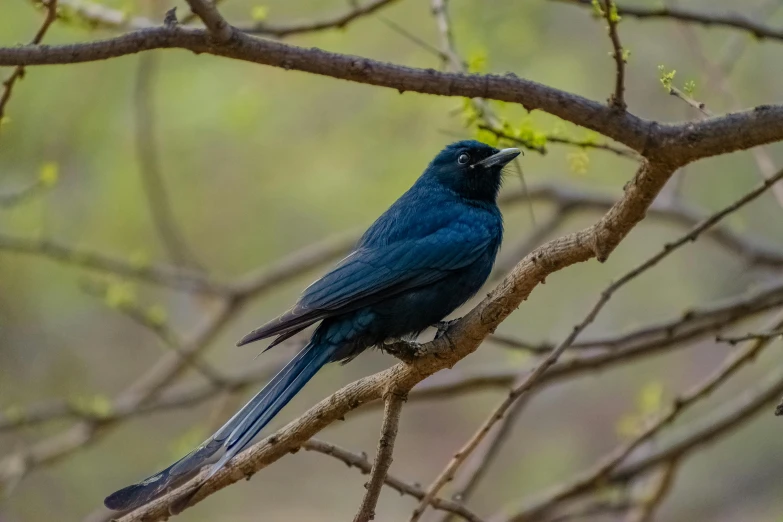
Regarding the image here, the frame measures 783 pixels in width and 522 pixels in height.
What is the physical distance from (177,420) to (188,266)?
2.29 meters

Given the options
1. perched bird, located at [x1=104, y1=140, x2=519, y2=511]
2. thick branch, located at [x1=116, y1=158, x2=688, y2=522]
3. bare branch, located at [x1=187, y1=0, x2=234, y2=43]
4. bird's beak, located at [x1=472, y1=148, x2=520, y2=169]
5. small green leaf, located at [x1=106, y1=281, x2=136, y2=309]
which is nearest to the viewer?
bare branch, located at [x1=187, y1=0, x2=234, y2=43]

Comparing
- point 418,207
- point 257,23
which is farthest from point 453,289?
point 257,23

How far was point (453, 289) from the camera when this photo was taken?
165 inches

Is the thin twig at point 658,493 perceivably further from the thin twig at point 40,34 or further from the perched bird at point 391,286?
the thin twig at point 40,34

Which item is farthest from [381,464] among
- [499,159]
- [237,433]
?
[499,159]

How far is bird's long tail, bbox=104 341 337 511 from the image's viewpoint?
342 centimetres

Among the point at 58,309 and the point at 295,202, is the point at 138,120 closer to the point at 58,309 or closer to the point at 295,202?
the point at 295,202

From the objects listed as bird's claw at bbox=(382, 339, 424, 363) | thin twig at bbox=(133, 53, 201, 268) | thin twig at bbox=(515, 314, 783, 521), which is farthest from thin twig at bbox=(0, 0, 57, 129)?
thin twig at bbox=(515, 314, 783, 521)

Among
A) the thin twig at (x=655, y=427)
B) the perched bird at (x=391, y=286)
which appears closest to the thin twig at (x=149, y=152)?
the perched bird at (x=391, y=286)

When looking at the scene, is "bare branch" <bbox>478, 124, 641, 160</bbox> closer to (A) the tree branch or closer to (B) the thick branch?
(B) the thick branch

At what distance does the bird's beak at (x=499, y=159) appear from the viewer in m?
4.45

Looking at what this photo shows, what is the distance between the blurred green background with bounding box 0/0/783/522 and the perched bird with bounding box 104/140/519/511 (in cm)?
172

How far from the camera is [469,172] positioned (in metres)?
4.84

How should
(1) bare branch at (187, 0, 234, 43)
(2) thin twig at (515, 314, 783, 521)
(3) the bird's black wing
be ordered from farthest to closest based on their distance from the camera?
(2) thin twig at (515, 314, 783, 521)
(3) the bird's black wing
(1) bare branch at (187, 0, 234, 43)
